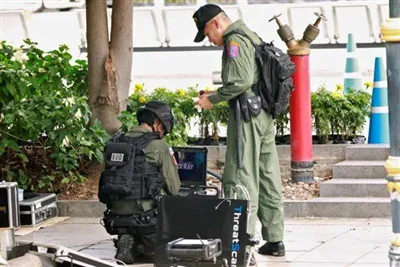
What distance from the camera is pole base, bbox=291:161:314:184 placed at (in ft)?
43.0

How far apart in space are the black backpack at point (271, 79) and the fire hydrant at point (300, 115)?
2.55 m

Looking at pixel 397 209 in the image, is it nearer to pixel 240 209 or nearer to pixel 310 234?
pixel 240 209

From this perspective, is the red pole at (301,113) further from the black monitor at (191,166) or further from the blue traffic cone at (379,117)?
the black monitor at (191,166)

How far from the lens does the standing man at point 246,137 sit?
1030 cm

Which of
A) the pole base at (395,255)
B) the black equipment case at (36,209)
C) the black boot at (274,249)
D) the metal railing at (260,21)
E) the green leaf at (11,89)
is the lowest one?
the black boot at (274,249)

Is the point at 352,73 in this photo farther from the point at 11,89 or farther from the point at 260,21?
the point at 260,21

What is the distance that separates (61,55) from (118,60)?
61 cm

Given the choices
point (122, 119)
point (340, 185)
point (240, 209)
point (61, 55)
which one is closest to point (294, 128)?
point (340, 185)

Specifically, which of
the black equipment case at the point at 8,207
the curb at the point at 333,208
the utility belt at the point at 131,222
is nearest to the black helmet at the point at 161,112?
the utility belt at the point at 131,222

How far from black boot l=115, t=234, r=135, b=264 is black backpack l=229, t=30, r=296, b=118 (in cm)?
149

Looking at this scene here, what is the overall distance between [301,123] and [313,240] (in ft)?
6.68

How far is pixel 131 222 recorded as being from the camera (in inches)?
408

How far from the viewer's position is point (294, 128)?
13.1 m

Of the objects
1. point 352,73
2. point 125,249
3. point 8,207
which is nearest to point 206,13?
point 125,249
